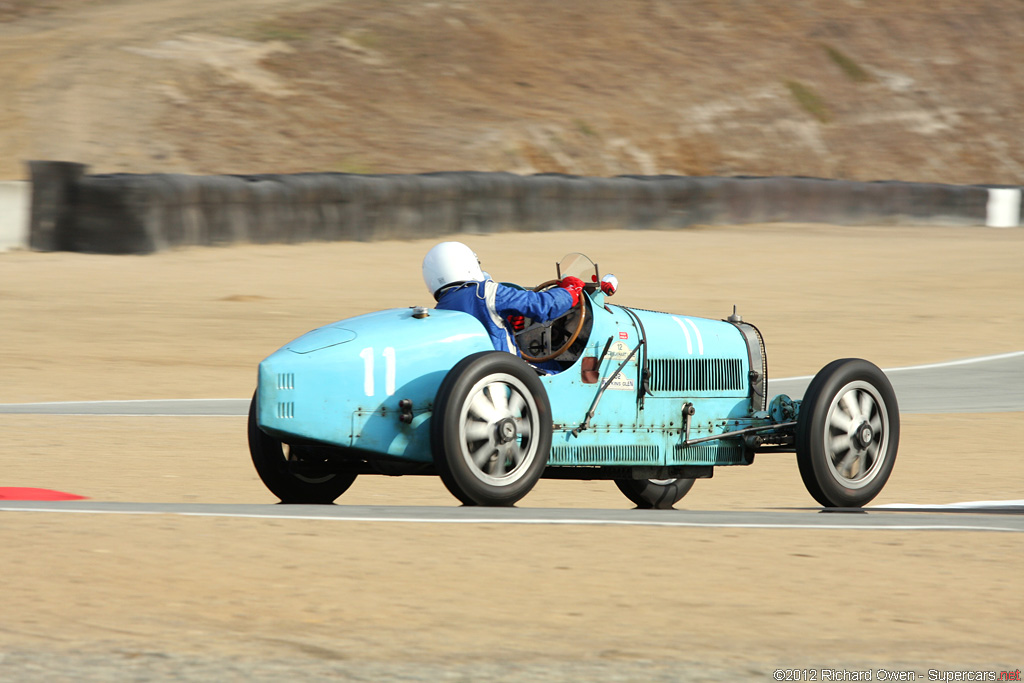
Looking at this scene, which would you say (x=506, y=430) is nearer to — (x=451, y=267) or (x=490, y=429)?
(x=490, y=429)

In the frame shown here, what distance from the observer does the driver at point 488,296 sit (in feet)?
21.8

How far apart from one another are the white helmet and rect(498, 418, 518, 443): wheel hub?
878mm

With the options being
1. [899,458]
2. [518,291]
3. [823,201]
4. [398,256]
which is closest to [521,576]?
[518,291]

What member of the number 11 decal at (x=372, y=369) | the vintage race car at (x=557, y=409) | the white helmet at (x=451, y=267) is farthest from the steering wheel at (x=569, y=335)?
the number 11 decal at (x=372, y=369)

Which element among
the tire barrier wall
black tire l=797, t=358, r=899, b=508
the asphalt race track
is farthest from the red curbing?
the tire barrier wall

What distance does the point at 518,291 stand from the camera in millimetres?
6695

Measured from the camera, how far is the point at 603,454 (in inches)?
273

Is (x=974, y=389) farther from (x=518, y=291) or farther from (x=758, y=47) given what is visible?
(x=758, y=47)

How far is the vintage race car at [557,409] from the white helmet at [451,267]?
0.33m

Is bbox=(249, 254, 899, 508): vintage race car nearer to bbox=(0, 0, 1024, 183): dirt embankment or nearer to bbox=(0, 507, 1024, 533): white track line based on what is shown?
bbox=(0, 507, 1024, 533): white track line

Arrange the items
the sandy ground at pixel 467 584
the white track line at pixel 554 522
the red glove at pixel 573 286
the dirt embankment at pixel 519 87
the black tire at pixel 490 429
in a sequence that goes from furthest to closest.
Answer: the dirt embankment at pixel 519 87, the red glove at pixel 573 286, the black tire at pixel 490 429, the white track line at pixel 554 522, the sandy ground at pixel 467 584

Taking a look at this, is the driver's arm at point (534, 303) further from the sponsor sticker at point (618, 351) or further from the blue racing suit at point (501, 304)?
the sponsor sticker at point (618, 351)

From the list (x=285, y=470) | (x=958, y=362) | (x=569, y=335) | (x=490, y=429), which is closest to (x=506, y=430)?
(x=490, y=429)

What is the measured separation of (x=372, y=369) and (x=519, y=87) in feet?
103
